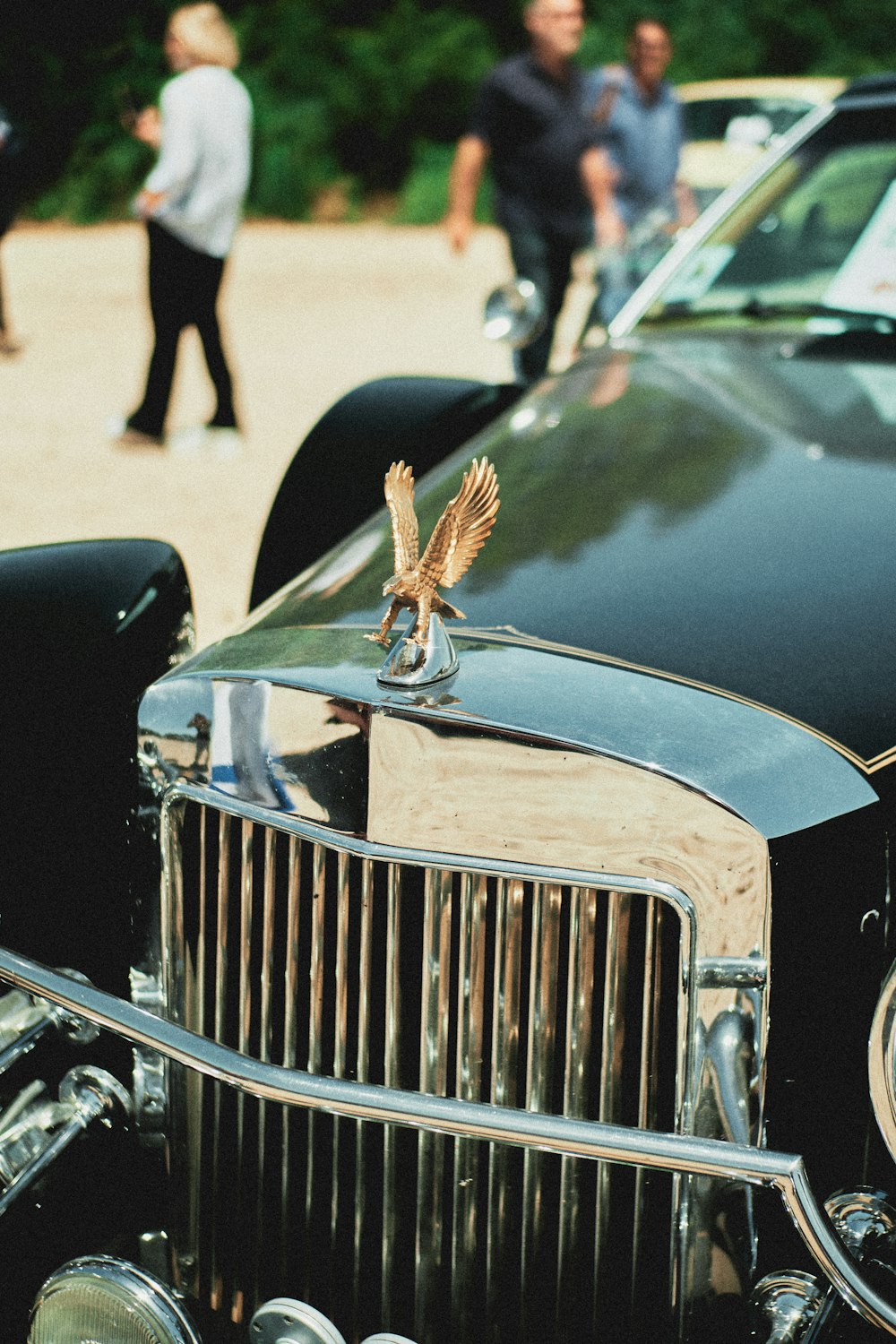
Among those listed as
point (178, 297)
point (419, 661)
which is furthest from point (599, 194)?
point (419, 661)

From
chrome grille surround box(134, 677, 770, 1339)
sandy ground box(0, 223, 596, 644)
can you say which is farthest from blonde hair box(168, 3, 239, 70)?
chrome grille surround box(134, 677, 770, 1339)

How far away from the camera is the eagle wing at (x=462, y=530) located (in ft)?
5.79

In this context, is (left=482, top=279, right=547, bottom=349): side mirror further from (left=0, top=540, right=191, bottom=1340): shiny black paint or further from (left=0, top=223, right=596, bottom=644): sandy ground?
(left=0, top=223, right=596, bottom=644): sandy ground

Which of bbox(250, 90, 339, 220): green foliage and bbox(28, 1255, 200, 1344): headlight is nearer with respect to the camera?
bbox(28, 1255, 200, 1344): headlight

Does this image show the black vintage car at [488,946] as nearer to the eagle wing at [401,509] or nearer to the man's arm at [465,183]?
the eagle wing at [401,509]

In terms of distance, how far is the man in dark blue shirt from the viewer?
694 cm

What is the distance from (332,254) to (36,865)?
16.6m

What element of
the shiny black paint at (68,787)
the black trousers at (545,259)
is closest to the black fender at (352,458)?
the shiny black paint at (68,787)

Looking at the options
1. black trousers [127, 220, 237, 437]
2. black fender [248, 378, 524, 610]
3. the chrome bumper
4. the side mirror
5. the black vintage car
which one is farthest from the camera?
black trousers [127, 220, 237, 437]

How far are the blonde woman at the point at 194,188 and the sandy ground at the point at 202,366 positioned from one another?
0.64m

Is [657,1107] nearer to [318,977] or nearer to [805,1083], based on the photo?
A: [805,1083]

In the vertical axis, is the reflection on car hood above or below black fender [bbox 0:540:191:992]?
above

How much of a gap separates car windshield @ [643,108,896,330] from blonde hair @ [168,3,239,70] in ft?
14.9

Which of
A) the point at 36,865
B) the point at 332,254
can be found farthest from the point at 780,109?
the point at 36,865
